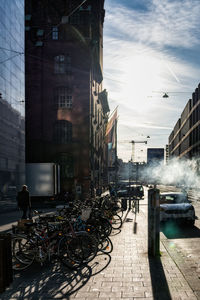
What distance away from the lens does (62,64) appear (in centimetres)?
4031

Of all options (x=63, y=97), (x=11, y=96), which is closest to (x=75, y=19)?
(x=63, y=97)

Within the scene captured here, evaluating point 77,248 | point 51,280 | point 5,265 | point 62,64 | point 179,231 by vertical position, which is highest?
point 62,64

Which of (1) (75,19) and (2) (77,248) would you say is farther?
(1) (75,19)

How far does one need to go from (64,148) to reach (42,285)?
3283cm

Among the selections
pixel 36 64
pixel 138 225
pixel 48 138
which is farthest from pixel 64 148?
pixel 138 225

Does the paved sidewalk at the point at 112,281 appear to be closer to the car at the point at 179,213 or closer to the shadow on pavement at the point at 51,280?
the shadow on pavement at the point at 51,280

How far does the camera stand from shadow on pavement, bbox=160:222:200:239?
1252cm

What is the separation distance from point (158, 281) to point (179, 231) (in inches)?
284

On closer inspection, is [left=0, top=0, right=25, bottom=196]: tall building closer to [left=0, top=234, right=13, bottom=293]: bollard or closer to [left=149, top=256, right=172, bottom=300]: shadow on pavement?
[left=149, top=256, right=172, bottom=300]: shadow on pavement

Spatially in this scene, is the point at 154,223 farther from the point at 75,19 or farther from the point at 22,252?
the point at 75,19

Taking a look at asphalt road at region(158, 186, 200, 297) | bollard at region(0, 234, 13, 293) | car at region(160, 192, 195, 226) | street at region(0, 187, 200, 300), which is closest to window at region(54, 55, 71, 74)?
asphalt road at region(158, 186, 200, 297)

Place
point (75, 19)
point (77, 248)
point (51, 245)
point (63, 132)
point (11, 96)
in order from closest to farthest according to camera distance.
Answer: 1. point (77, 248)
2. point (51, 245)
3. point (11, 96)
4. point (63, 132)
5. point (75, 19)

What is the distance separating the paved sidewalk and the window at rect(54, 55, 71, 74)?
33.3 metres

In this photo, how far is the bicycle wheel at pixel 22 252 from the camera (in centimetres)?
793
